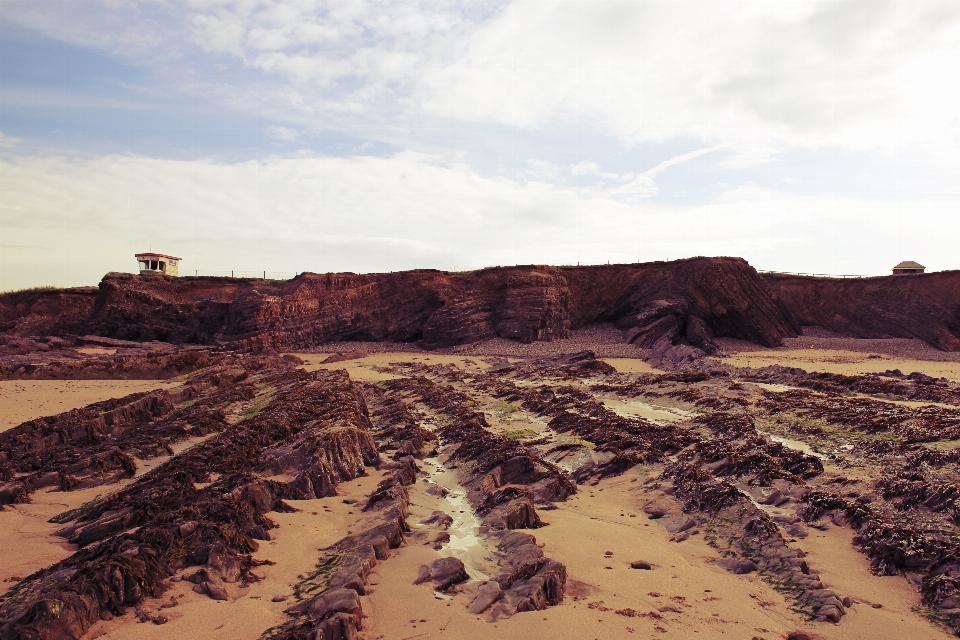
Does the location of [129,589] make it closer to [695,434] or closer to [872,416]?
[695,434]

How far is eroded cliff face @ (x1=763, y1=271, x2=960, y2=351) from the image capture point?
153 feet

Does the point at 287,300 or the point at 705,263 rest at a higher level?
the point at 705,263

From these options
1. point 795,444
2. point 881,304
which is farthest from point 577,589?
point 881,304

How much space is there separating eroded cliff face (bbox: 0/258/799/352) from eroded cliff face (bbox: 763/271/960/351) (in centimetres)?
623

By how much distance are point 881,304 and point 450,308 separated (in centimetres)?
3560

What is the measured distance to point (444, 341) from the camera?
157ft

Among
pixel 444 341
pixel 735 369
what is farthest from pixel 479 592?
pixel 444 341

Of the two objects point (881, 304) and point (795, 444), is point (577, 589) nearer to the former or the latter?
point (795, 444)

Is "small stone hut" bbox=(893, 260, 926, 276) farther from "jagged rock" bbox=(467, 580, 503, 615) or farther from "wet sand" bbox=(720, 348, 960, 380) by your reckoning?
"jagged rock" bbox=(467, 580, 503, 615)

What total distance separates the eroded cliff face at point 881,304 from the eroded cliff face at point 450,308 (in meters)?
6.23

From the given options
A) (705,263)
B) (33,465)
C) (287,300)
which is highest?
(705,263)

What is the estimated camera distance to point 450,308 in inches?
1937

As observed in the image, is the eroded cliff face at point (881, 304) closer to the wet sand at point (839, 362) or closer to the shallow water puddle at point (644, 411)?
the wet sand at point (839, 362)

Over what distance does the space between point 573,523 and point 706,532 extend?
187 cm
